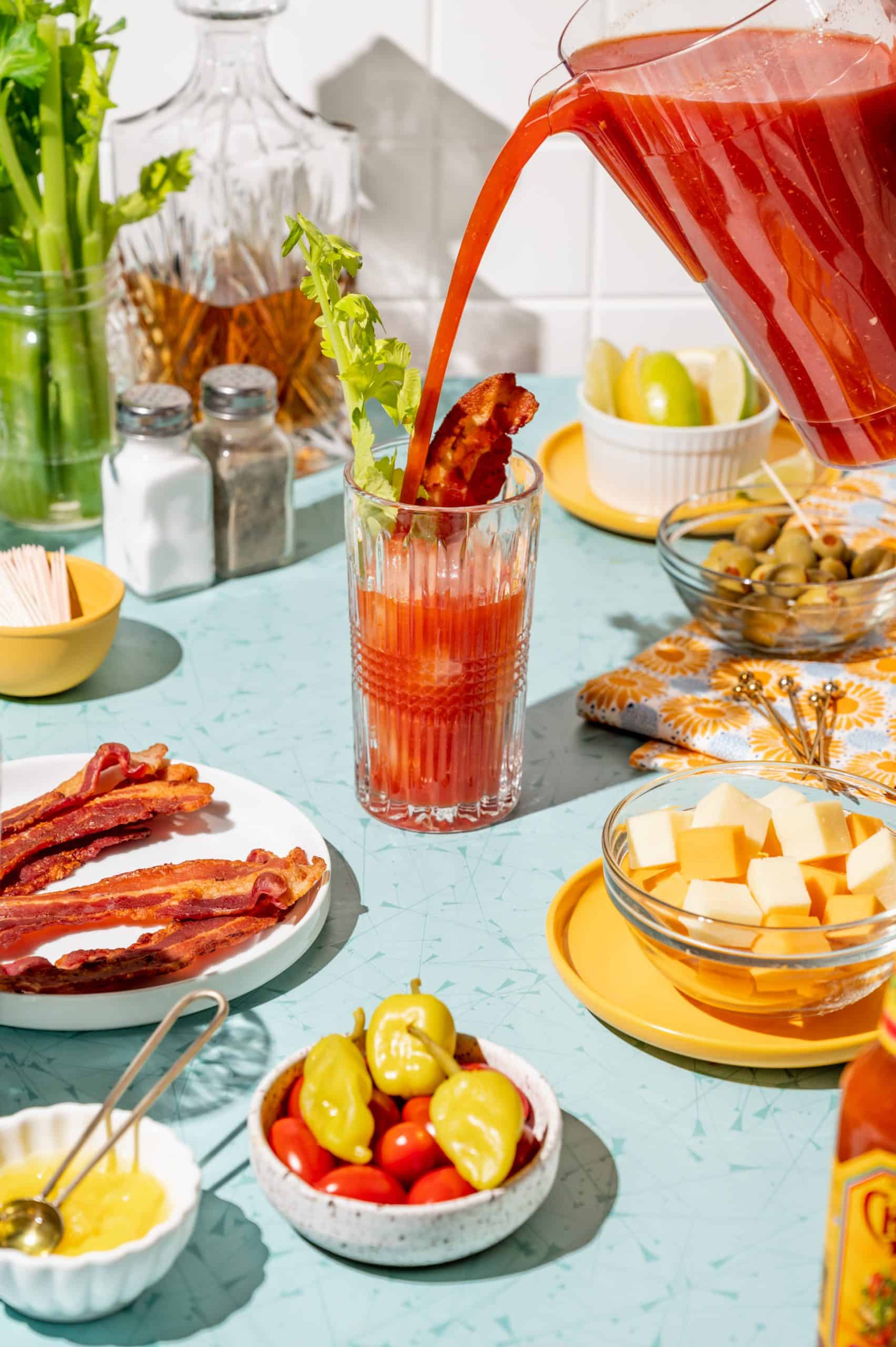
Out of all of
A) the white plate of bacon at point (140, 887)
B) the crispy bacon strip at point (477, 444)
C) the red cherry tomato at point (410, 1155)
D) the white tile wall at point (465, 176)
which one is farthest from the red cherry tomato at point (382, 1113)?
the white tile wall at point (465, 176)

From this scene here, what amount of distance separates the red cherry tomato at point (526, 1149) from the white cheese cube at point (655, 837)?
0.19 meters

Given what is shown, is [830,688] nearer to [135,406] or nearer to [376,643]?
[376,643]

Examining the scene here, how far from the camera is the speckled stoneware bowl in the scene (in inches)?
26.0

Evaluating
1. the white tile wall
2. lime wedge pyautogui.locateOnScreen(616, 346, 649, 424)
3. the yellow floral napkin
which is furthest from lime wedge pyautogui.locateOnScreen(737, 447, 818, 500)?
the white tile wall

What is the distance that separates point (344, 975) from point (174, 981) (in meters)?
0.10

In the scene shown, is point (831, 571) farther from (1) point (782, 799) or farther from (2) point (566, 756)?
(1) point (782, 799)

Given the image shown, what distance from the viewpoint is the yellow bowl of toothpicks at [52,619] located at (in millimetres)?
1148

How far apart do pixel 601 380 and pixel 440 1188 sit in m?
0.97

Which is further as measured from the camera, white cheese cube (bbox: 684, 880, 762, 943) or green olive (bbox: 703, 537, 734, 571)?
green olive (bbox: 703, 537, 734, 571)

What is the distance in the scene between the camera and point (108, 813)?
984mm

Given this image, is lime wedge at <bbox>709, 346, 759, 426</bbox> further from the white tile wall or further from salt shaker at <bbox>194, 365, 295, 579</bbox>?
salt shaker at <bbox>194, 365, 295, 579</bbox>

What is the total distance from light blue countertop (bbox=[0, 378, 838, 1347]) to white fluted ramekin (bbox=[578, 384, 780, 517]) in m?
0.24

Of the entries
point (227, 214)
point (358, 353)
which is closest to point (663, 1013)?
point (358, 353)

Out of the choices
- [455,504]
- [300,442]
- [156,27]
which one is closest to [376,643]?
[455,504]
